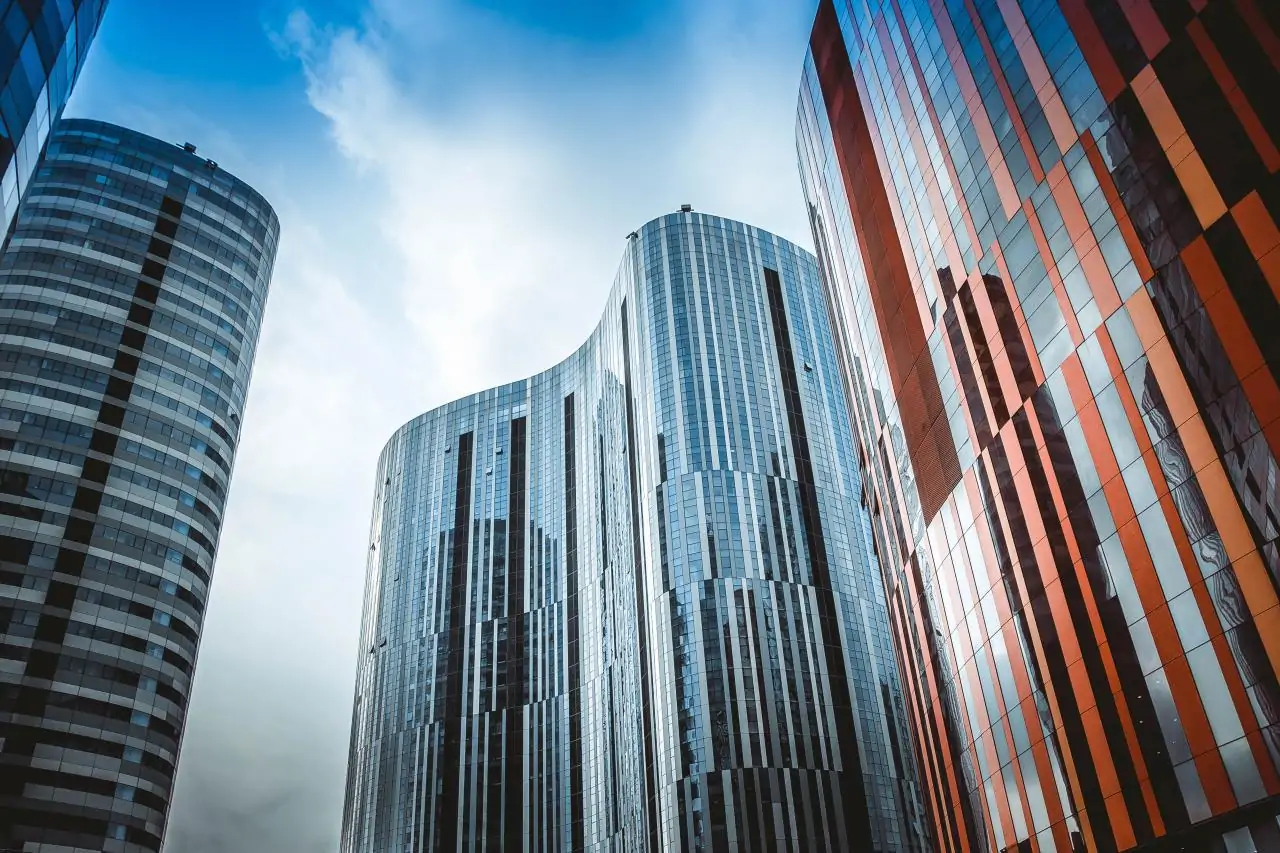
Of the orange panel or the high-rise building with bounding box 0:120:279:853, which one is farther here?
the high-rise building with bounding box 0:120:279:853

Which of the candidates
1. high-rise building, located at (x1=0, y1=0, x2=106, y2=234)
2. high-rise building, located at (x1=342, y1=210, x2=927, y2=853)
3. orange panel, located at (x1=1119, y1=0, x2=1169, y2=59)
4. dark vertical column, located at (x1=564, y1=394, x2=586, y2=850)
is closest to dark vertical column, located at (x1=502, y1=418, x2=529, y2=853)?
high-rise building, located at (x1=342, y1=210, x2=927, y2=853)

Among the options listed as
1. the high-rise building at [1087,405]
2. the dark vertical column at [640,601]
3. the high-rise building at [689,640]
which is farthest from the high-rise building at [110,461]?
the high-rise building at [1087,405]

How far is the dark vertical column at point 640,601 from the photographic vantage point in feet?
435

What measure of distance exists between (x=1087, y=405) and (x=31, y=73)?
56.4m

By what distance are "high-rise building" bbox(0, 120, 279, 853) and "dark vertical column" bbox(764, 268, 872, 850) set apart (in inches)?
3202

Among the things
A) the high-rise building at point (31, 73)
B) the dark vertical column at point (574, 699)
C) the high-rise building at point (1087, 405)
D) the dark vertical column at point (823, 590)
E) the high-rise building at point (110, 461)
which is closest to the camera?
the high-rise building at point (1087, 405)

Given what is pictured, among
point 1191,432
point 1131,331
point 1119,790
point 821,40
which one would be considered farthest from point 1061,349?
point 821,40

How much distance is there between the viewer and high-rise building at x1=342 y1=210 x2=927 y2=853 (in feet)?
422

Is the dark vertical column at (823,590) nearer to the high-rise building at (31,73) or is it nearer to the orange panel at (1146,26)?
the orange panel at (1146,26)

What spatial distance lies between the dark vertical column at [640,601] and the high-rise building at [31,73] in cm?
10544

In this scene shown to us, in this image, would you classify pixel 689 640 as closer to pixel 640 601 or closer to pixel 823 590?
pixel 640 601

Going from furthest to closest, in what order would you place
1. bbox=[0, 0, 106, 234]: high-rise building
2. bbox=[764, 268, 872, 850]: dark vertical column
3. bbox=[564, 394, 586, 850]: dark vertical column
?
bbox=[564, 394, 586, 850]: dark vertical column → bbox=[764, 268, 872, 850]: dark vertical column → bbox=[0, 0, 106, 234]: high-rise building

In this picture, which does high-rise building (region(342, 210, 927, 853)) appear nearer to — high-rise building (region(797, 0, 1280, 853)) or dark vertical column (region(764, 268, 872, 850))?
dark vertical column (region(764, 268, 872, 850))

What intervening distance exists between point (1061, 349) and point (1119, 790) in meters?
21.3
